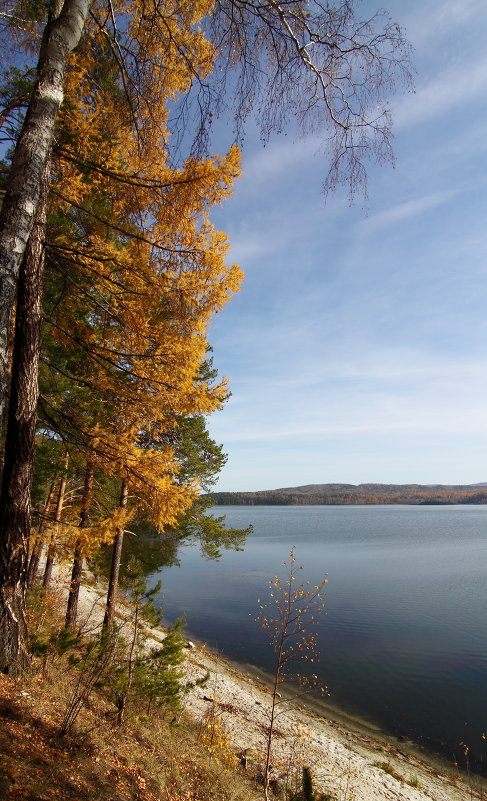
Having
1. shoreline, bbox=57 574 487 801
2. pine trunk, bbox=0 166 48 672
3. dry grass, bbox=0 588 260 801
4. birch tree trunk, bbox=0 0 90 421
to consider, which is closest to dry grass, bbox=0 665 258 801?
dry grass, bbox=0 588 260 801

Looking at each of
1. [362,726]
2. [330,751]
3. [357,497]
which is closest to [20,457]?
[330,751]

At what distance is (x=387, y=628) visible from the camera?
63.7 ft

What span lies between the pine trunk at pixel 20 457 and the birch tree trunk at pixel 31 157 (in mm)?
612

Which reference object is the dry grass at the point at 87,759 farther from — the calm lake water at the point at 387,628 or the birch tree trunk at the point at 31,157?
the calm lake water at the point at 387,628

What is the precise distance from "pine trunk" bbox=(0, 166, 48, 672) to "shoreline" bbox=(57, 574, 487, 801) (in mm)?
2686

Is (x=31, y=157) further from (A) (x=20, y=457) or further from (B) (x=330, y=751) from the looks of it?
(B) (x=330, y=751)

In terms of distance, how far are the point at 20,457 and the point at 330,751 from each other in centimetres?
1016

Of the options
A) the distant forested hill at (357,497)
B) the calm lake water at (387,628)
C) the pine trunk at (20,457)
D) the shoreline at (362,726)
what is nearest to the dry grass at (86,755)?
the pine trunk at (20,457)

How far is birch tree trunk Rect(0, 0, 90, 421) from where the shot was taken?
3.12m

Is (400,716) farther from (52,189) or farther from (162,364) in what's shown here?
(52,189)

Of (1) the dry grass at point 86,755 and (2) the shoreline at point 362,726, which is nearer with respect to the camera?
(1) the dry grass at point 86,755

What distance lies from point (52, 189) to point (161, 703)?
791 centimetres

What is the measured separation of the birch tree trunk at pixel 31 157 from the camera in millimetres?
3117

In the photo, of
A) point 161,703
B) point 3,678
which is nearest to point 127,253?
point 3,678
